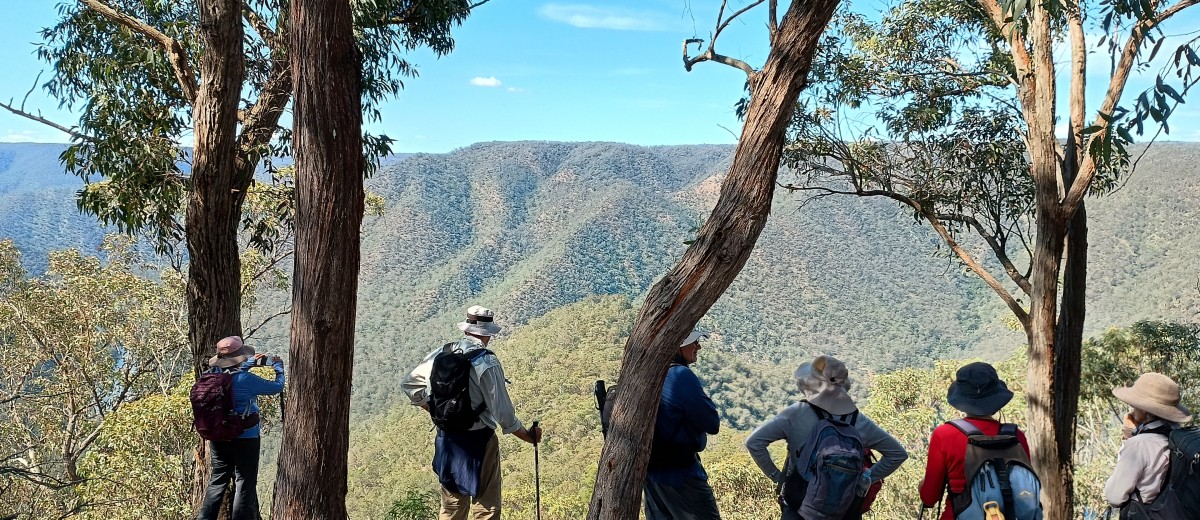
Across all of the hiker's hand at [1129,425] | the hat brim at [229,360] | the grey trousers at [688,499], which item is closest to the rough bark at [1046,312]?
the hiker's hand at [1129,425]

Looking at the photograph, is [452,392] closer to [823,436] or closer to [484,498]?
[484,498]

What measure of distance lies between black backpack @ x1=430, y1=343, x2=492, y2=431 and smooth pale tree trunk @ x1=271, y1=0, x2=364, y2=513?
40 centimetres

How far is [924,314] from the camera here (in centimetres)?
4000

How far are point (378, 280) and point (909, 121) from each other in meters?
44.5

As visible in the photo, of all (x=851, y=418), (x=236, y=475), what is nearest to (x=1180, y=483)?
(x=851, y=418)

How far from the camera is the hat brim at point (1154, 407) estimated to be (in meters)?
2.54

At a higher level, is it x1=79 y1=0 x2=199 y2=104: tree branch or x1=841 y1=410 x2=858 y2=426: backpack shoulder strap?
x1=79 y1=0 x2=199 y2=104: tree branch

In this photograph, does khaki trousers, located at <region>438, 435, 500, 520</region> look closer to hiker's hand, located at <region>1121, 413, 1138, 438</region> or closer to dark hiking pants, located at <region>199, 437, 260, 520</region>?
dark hiking pants, located at <region>199, 437, 260, 520</region>

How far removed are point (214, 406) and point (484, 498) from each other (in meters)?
1.36

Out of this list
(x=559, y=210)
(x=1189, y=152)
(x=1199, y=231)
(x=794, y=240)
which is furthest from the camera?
(x=559, y=210)

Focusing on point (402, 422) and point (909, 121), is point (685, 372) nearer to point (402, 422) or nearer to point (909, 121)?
point (909, 121)

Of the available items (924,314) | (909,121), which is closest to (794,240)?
(924,314)

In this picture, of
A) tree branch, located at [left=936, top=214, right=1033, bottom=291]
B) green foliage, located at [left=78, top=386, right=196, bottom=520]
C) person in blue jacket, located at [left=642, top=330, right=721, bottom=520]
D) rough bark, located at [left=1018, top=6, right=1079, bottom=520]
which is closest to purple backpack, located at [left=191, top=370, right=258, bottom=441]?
person in blue jacket, located at [left=642, top=330, right=721, bottom=520]

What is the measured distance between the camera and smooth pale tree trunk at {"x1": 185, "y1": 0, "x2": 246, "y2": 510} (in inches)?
176
